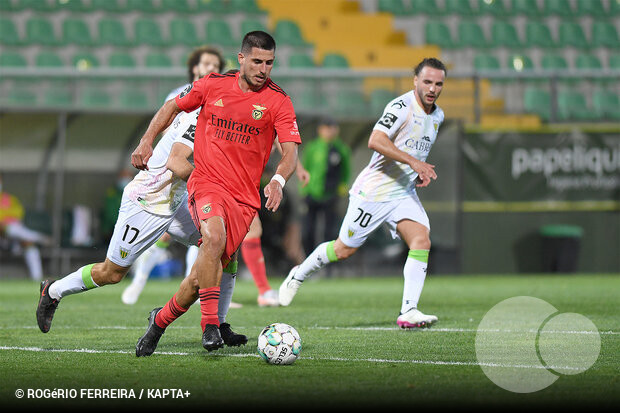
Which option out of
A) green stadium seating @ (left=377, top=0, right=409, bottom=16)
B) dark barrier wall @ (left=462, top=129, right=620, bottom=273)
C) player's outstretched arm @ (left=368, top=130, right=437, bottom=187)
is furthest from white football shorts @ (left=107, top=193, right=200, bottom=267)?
green stadium seating @ (left=377, top=0, right=409, bottom=16)

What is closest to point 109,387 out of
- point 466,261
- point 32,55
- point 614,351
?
point 614,351

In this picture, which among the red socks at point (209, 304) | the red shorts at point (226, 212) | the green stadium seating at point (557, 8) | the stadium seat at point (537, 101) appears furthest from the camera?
the green stadium seating at point (557, 8)

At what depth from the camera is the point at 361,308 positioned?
11070mm

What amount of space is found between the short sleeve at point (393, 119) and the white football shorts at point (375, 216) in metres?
0.66

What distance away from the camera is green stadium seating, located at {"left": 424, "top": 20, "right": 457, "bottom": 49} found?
22.6 metres

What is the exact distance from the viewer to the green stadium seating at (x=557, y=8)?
24.0 metres

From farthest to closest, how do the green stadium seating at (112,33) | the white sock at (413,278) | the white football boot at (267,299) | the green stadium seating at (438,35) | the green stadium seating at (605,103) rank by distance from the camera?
the green stadium seating at (438,35) → the green stadium seating at (112,33) → the green stadium seating at (605,103) → the white football boot at (267,299) → the white sock at (413,278)

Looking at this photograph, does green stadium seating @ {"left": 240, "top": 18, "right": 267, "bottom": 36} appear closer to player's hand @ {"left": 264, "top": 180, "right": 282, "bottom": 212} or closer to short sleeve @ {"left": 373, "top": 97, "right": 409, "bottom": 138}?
short sleeve @ {"left": 373, "top": 97, "right": 409, "bottom": 138}

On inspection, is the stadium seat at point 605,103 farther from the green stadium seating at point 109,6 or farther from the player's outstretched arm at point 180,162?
the player's outstretched arm at point 180,162

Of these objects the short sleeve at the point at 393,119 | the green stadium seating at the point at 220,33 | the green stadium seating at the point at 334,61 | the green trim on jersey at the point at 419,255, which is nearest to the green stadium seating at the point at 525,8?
the green stadium seating at the point at 334,61

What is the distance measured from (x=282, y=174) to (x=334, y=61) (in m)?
14.6

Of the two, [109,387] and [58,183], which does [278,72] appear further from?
[109,387]

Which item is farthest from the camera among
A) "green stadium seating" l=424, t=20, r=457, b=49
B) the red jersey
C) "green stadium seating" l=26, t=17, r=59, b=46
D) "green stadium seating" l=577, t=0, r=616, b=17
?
"green stadium seating" l=577, t=0, r=616, b=17

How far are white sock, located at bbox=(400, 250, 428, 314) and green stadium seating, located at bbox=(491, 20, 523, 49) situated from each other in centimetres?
1488
